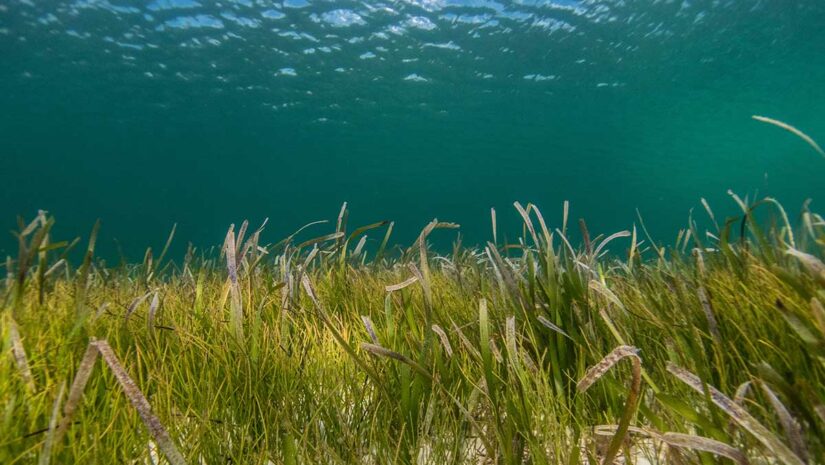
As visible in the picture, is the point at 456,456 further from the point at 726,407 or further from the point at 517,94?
the point at 517,94

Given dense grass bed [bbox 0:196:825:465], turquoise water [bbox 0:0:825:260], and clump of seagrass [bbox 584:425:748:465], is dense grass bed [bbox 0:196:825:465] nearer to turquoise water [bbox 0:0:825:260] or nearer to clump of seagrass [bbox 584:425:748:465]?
clump of seagrass [bbox 584:425:748:465]

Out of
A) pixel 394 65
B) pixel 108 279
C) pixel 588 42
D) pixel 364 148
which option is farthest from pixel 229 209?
pixel 108 279

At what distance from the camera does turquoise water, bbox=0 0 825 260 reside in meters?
22.1

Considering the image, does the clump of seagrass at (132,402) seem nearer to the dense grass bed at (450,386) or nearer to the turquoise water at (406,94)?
the dense grass bed at (450,386)

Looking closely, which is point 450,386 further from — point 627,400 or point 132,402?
point 132,402

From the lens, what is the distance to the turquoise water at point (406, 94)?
22094 mm

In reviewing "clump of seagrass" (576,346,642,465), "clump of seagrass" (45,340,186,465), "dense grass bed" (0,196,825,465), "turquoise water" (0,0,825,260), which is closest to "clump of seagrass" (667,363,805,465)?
"dense grass bed" (0,196,825,465)

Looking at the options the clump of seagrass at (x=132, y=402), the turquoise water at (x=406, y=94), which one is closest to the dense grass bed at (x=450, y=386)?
the clump of seagrass at (x=132, y=402)

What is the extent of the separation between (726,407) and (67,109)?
47.0 meters

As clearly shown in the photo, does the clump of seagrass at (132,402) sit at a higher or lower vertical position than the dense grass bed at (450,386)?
higher

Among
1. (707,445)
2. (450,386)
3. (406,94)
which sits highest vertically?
(406,94)

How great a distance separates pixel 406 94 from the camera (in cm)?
3234

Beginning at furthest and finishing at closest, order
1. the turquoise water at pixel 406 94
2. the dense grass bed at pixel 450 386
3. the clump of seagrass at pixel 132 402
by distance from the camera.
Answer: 1. the turquoise water at pixel 406 94
2. the dense grass bed at pixel 450 386
3. the clump of seagrass at pixel 132 402

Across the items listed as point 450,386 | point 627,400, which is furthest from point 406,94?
point 627,400
